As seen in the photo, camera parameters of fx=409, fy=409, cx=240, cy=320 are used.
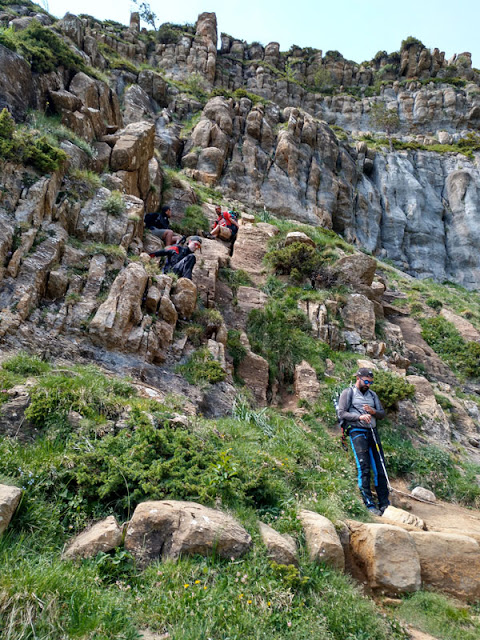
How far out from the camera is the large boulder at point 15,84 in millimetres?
10945

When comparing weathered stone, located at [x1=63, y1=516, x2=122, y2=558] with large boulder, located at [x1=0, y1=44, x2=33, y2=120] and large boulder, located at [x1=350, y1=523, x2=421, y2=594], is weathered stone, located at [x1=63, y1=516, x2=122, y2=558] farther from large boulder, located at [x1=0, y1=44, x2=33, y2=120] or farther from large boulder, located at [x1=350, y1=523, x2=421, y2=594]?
large boulder, located at [x1=0, y1=44, x2=33, y2=120]

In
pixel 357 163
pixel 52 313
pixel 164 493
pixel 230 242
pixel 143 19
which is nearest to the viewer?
pixel 164 493

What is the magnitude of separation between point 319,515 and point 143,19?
187 ft

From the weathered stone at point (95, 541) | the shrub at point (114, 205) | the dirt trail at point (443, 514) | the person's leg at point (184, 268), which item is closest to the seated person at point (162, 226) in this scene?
the shrub at point (114, 205)

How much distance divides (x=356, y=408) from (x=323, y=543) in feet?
10.7

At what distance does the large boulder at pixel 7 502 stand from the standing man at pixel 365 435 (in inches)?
190

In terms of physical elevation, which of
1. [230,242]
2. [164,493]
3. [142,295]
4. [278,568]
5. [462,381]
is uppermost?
[230,242]

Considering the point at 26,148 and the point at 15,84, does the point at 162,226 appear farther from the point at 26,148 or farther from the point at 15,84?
the point at 15,84

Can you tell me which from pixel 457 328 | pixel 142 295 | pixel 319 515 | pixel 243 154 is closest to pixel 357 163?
pixel 243 154

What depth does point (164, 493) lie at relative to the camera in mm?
4199

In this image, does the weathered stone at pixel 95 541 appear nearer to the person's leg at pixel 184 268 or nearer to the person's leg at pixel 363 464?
the person's leg at pixel 363 464

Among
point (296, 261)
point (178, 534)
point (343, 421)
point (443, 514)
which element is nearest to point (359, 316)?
point (296, 261)

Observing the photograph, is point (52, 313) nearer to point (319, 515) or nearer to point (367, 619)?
point (319, 515)

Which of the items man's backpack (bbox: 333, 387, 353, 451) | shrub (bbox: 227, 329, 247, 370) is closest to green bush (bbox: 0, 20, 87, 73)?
shrub (bbox: 227, 329, 247, 370)
